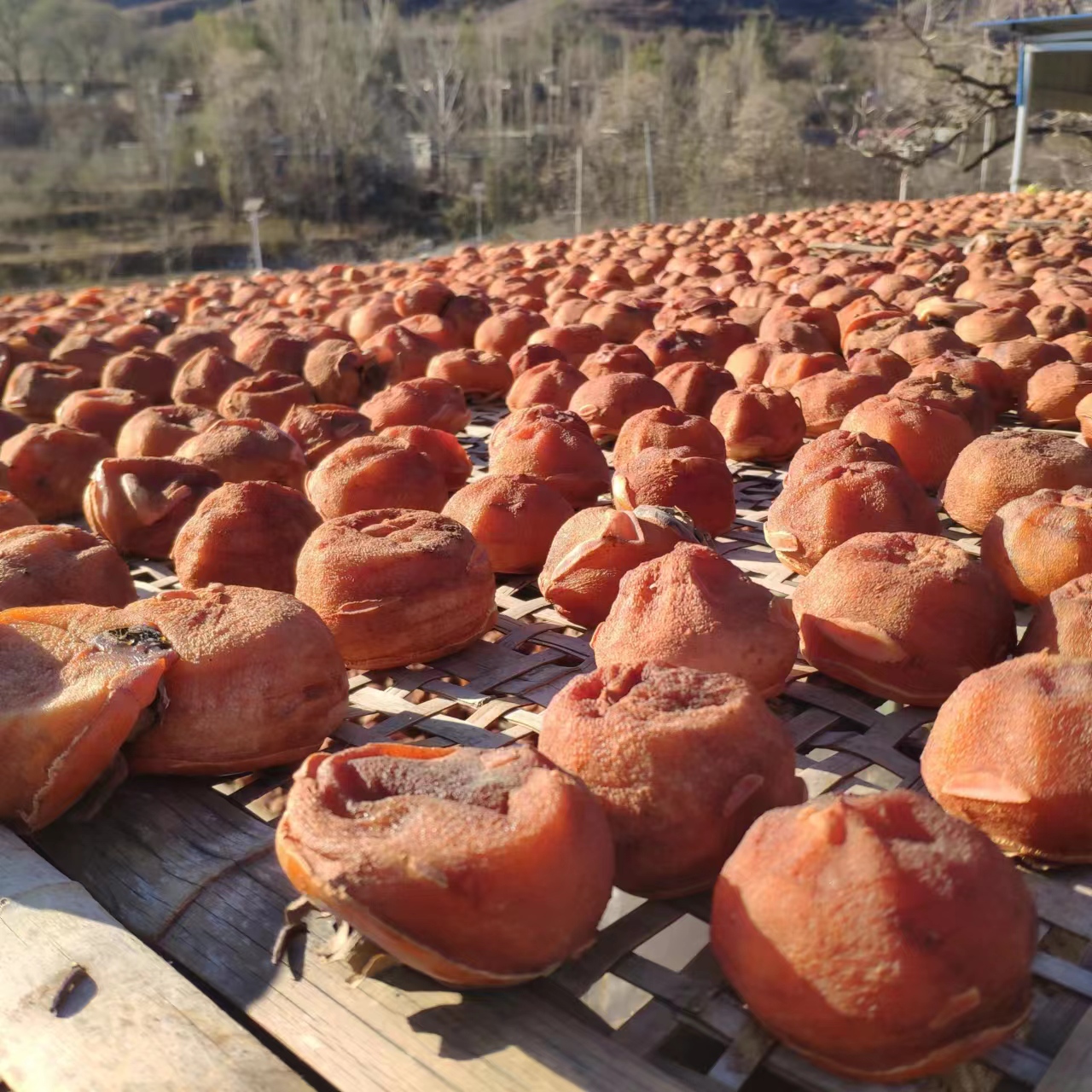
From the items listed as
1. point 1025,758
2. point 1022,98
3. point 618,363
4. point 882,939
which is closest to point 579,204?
point 1022,98

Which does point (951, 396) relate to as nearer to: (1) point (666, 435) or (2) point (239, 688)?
(1) point (666, 435)

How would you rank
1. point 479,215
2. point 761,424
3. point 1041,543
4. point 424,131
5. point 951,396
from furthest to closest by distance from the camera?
point 424,131, point 479,215, point 761,424, point 951,396, point 1041,543

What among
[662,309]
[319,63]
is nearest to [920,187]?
[319,63]

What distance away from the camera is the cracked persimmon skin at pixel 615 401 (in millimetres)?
3025

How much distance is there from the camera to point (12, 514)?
87.9 inches

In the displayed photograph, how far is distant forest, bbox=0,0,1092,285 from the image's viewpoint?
23172mm

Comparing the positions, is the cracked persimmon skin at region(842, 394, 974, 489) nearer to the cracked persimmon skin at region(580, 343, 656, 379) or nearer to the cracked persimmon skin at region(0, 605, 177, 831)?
the cracked persimmon skin at region(580, 343, 656, 379)

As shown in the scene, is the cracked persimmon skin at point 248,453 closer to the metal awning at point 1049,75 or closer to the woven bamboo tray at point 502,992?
the woven bamboo tray at point 502,992

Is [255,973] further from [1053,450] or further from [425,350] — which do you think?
[425,350]

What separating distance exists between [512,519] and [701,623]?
0.70 meters

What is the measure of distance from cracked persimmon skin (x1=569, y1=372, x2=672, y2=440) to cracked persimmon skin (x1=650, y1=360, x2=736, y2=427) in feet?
0.35

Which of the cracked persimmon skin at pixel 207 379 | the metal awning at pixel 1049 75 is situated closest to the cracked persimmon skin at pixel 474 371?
the cracked persimmon skin at pixel 207 379

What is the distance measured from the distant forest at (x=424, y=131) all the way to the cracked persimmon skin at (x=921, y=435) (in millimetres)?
15342

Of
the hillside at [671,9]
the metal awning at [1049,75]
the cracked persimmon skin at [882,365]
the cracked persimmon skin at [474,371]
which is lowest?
the cracked persimmon skin at [474,371]
